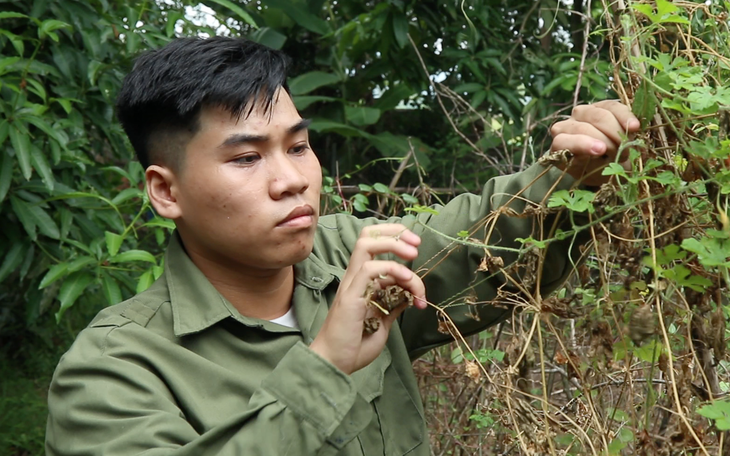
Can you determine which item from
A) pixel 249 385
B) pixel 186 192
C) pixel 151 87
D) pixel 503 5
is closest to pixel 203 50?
pixel 151 87

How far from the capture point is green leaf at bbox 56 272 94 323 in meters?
2.70

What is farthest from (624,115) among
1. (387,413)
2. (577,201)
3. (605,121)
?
(387,413)

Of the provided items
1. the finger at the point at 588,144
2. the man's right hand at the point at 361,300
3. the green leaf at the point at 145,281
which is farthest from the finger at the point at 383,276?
the green leaf at the point at 145,281

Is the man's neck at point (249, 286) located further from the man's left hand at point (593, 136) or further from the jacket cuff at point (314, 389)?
the man's left hand at point (593, 136)

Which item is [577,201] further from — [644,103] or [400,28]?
[400,28]

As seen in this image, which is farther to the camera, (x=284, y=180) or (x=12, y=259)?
(x=12, y=259)

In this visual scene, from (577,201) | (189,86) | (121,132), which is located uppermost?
(577,201)

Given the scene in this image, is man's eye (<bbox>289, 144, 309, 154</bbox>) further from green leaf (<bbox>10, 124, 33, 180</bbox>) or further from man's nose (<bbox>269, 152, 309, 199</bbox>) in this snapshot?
green leaf (<bbox>10, 124, 33, 180</bbox>)

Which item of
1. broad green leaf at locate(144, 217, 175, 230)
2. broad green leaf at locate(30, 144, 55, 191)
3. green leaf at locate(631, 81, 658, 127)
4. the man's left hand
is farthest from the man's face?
broad green leaf at locate(30, 144, 55, 191)

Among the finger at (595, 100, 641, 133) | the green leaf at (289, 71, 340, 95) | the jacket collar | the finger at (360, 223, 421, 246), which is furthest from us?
the green leaf at (289, 71, 340, 95)

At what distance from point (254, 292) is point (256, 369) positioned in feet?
0.62

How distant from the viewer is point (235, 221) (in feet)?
5.75

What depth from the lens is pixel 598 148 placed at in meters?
1.48

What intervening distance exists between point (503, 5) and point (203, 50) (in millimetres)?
2304
